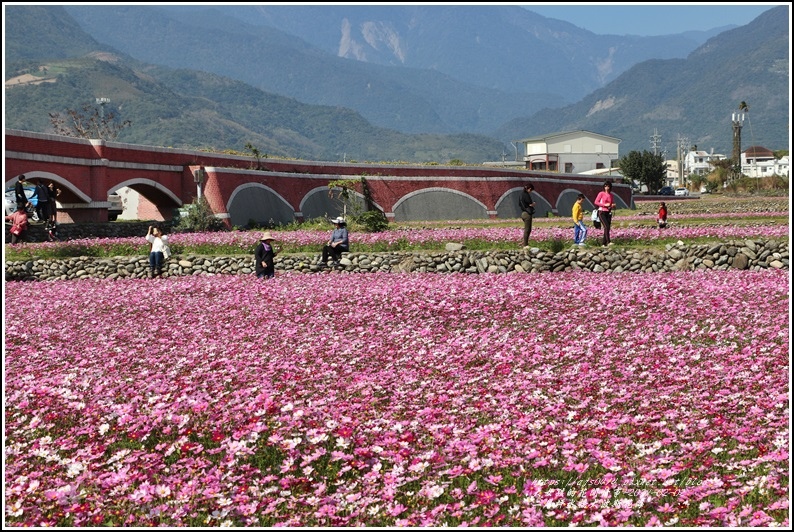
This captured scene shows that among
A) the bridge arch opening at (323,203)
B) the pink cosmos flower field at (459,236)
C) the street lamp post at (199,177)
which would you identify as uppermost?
the street lamp post at (199,177)

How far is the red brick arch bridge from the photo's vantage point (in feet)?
151

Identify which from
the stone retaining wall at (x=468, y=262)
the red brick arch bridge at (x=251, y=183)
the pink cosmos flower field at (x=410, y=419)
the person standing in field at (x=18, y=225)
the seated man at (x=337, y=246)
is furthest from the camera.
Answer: the red brick arch bridge at (x=251, y=183)

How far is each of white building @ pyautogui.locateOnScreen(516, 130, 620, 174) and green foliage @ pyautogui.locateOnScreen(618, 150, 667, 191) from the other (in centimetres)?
1277

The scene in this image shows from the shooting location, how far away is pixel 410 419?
9.91m

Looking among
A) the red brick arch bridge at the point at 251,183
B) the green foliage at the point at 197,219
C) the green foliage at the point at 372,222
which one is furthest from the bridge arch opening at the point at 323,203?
the green foliage at the point at 372,222

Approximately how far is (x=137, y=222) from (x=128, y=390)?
37.0 metres

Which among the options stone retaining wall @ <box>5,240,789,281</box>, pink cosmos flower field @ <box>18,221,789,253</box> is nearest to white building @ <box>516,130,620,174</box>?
pink cosmos flower field @ <box>18,221,789,253</box>

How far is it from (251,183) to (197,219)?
7.68 metres

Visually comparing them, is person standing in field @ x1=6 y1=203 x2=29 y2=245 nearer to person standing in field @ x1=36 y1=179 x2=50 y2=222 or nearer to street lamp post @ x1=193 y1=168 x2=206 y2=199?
person standing in field @ x1=36 y1=179 x2=50 y2=222

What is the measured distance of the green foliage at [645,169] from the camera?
132m

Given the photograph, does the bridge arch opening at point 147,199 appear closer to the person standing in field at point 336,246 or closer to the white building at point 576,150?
the person standing in field at point 336,246

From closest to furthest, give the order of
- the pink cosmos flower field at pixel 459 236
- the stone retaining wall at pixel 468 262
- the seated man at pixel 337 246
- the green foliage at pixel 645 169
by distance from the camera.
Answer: the stone retaining wall at pixel 468 262, the seated man at pixel 337 246, the pink cosmos flower field at pixel 459 236, the green foliage at pixel 645 169

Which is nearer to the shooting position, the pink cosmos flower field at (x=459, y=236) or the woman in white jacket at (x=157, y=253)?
the woman in white jacket at (x=157, y=253)

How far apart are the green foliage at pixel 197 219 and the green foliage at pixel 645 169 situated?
93.8 m
